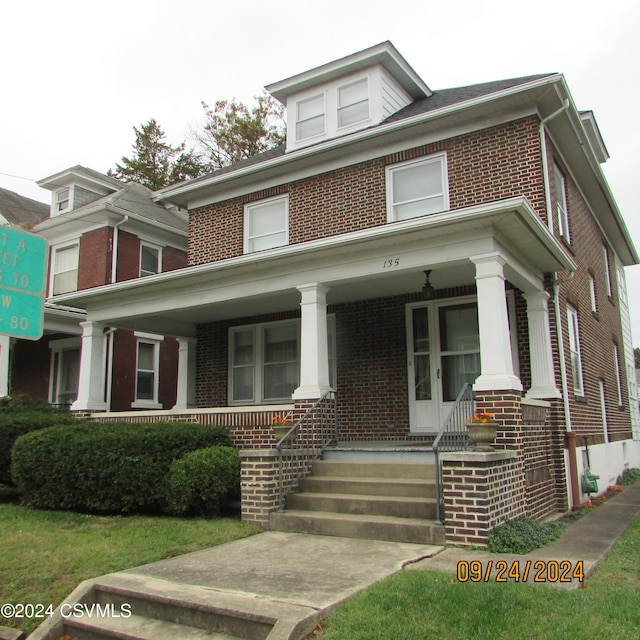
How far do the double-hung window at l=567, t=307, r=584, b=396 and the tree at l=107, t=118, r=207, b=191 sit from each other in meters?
21.6

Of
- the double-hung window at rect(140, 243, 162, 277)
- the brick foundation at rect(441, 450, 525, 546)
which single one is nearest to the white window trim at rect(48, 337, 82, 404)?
the double-hung window at rect(140, 243, 162, 277)

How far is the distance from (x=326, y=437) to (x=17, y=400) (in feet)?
27.0

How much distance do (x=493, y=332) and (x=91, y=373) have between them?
8.06 metres

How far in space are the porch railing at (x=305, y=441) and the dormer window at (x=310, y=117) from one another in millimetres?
6546

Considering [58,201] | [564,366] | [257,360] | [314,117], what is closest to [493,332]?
[564,366]

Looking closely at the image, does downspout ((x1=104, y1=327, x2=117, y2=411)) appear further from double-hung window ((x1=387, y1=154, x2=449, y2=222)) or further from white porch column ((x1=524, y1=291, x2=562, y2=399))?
white porch column ((x1=524, y1=291, x2=562, y2=399))

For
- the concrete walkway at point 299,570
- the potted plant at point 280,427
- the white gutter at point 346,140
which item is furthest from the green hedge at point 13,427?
the white gutter at point 346,140

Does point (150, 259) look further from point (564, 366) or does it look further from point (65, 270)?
point (564, 366)

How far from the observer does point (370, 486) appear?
7.79 meters

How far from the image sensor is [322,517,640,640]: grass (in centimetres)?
398

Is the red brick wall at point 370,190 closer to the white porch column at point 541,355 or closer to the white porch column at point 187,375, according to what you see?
the white porch column at point 541,355

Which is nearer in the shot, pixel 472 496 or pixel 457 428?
pixel 472 496

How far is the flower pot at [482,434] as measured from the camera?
7020 millimetres

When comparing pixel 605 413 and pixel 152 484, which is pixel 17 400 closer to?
pixel 152 484
